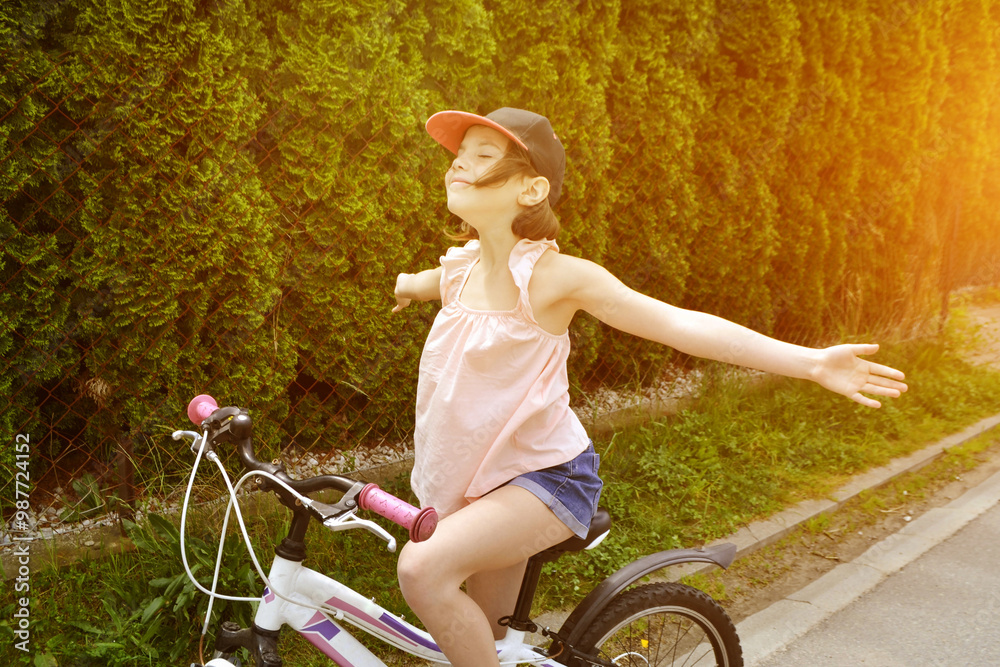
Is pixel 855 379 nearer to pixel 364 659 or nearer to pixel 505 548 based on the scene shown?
pixel 505 548

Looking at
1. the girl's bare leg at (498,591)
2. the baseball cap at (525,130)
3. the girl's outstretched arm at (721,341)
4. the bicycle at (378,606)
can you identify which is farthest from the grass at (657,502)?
the baseball cap at (525,130)

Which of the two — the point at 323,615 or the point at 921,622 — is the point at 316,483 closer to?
the point at 323,615

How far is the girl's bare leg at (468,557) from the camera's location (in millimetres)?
1575

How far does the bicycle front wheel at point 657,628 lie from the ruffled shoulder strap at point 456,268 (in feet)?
3.10

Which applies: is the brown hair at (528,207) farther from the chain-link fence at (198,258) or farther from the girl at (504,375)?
the chain-link fence at (198,258)

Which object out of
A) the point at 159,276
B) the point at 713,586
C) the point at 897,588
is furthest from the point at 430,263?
the point at 897,588

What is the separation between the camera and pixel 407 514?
1214mm

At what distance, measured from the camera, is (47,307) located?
270 centimetres

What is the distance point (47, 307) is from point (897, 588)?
12.1 feet

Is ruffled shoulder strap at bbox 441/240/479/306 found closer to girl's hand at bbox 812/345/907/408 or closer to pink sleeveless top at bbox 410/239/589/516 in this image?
pink sleeveless top at bbox 410/239/589/516

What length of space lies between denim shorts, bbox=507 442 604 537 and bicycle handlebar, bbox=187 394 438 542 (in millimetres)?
453

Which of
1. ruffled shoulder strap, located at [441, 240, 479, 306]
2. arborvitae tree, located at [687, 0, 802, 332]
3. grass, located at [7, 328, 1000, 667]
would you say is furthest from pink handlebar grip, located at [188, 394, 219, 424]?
arborvitae tree, located at [687, 0, 802, 332]

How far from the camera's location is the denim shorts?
5.67 ft

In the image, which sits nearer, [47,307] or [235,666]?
[235,666]
